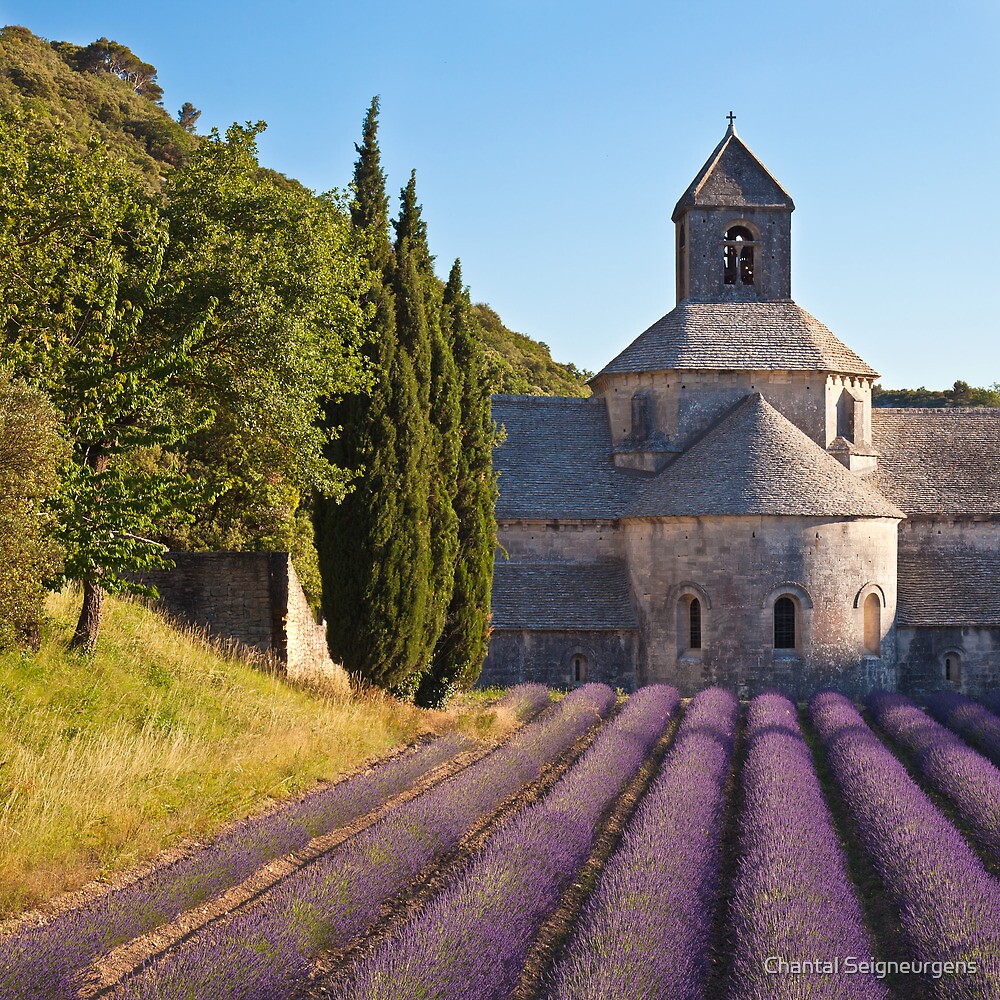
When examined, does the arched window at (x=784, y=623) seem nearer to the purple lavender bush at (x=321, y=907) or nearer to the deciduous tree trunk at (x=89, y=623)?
the purple lavender bush at (x=321, y=907)

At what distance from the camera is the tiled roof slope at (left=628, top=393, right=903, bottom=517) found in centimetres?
2328

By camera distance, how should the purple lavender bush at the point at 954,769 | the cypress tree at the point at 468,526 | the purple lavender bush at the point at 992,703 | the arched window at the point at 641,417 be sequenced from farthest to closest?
the arched window at the point at 641,417 < the purple lavender bush at the point at 992,703 < the cypress tree at the point at 468,526 < the purple lavender bush at the point at 954,769

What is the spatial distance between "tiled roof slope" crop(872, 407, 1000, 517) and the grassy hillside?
53.7 ft

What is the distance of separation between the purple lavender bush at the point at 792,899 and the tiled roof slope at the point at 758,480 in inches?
449

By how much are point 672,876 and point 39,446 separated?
21.8 ft

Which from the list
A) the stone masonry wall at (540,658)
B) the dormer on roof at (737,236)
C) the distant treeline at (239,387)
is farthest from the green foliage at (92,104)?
the distant treeline at (239,387)

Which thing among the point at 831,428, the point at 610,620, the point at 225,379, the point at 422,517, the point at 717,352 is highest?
the point at 717,352

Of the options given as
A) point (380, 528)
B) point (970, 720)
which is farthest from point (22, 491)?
point (970, 720)

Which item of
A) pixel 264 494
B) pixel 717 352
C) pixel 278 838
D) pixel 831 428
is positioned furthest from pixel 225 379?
pixel 831 428

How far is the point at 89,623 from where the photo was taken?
13.0m

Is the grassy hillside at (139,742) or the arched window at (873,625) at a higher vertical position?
the arched window at (873,625)

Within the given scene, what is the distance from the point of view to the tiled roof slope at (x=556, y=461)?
26.3 metres

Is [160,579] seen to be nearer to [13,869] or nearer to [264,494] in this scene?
[264,494]

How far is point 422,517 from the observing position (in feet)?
55.4
